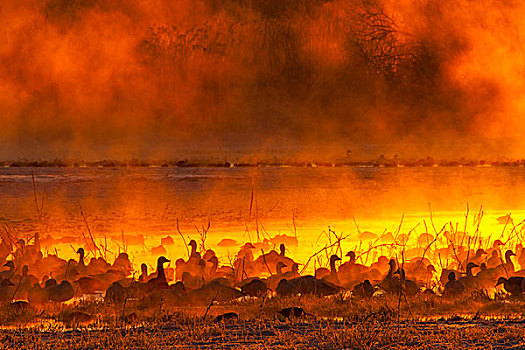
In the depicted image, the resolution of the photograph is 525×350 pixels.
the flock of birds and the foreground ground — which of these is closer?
the foreground ground

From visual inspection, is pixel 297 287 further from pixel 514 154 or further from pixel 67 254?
pixel 514 154

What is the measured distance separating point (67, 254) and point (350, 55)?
104225mm

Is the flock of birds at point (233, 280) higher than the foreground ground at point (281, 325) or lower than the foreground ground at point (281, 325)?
higher

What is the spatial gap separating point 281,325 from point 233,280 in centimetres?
256

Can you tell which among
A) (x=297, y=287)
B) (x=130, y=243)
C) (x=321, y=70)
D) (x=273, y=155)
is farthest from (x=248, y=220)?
(x=321, y=70)

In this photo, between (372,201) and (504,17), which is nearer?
(372,201)

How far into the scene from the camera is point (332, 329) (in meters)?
8.97

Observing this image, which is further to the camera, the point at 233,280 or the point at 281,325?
the point at 233,280

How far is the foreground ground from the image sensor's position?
8.50m

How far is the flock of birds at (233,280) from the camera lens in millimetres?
10617

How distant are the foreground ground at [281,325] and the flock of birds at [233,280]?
0.68 feet

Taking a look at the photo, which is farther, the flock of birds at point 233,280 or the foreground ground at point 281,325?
the flock of birds at point 233,280

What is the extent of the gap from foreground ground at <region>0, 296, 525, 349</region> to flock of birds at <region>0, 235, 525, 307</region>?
0.68 feet

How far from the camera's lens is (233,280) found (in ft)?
39.0
